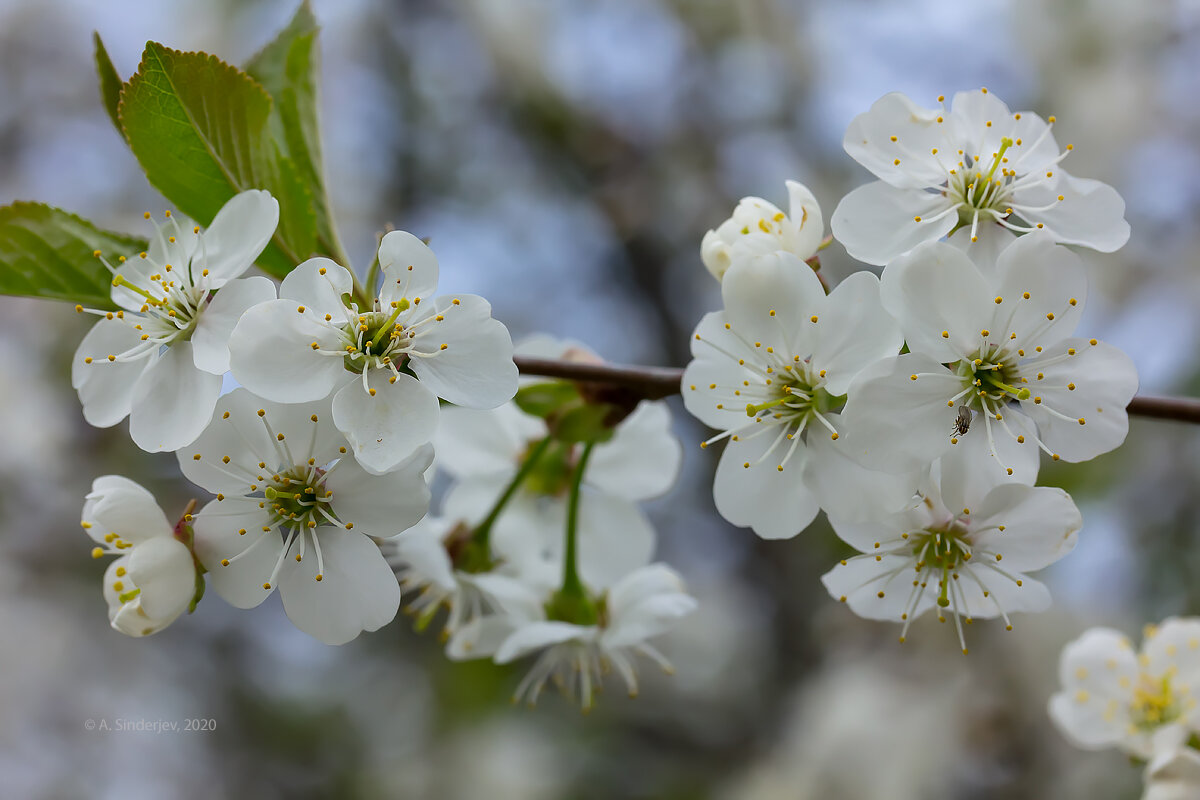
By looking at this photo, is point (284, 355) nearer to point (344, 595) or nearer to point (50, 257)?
point (344, 595)

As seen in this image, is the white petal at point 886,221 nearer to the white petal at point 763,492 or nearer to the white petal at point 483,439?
the white petal at point 763,492

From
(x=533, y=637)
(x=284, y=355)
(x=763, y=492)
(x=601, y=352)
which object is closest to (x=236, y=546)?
(x=284, y=355)

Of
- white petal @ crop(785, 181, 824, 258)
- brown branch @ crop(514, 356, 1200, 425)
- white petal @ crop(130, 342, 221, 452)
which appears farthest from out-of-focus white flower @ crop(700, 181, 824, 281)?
white petal @ crop(130, 342, 221, 452)

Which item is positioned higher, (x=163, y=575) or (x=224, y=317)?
(x=224, y=317)

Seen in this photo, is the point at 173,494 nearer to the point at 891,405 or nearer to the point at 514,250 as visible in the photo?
the point at 514,250

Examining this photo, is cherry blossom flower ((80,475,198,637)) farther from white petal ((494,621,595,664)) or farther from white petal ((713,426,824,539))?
white petal ((713,426,824,539))

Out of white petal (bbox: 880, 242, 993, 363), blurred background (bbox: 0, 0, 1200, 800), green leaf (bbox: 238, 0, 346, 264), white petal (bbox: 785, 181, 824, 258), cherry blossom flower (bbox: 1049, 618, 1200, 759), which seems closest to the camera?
white petal (bbox: 880, 242, 993, 363)
